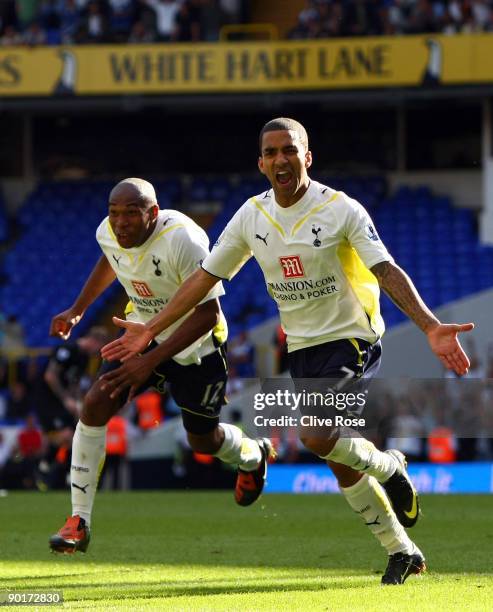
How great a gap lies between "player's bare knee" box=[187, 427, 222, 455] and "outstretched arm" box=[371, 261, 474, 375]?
2456 mm

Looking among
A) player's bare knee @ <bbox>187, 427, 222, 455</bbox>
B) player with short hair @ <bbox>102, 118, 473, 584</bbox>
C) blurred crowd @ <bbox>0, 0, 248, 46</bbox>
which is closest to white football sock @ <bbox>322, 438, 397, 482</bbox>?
player with short hair @ <bbox>102, 118, 473, 584</bbox>

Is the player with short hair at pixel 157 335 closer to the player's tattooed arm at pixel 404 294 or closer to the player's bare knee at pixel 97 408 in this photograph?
the player's bare knee at pixel 97 408

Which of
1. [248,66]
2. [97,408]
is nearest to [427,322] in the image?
[97,408]

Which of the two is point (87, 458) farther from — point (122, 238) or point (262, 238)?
point (262, 238)

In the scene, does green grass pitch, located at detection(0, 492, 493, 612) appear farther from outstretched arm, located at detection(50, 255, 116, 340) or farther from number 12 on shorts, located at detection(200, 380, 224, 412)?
outstretched arm, located at detection(50, 255, 116, 340)

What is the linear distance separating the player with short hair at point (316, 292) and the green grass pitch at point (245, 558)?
52cm

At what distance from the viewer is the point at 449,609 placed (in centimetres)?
577

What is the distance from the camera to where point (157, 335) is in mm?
6879

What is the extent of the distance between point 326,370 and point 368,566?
157cm

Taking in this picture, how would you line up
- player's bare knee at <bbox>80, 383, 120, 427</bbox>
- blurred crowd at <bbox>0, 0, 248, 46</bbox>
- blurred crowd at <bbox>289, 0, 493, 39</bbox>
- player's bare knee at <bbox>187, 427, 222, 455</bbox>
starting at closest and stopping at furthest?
player's bare knee at <bbox>80, 383, 120, 427</bbox> < player's bare knee at <bbox>187, 427, 222, 455</bbox> < blurred crowd at <bbox>289, 0, 493, 39</bbox> < blurred crowd at <bbox>0, 0, 248, 46</bbox>

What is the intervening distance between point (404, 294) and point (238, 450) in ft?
9.29

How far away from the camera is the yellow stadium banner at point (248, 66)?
75.1ft

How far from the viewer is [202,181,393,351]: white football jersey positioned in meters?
6.77

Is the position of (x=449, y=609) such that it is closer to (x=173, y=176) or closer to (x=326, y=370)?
(x=326, y=370)
